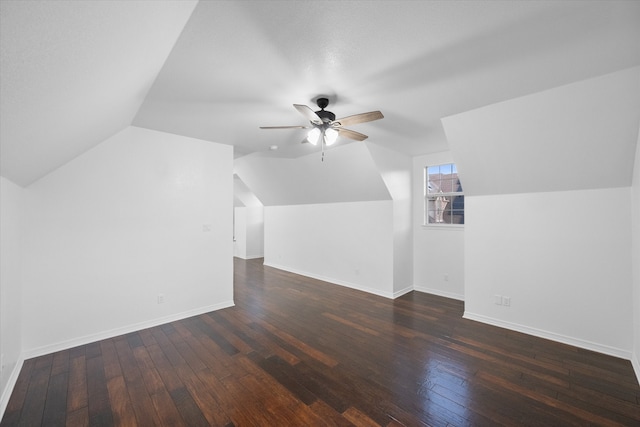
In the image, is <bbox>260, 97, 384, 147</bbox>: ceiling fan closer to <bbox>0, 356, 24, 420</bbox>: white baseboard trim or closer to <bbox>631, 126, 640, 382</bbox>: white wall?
<bbox>631, 126, 640, 382</bbox>: white wall

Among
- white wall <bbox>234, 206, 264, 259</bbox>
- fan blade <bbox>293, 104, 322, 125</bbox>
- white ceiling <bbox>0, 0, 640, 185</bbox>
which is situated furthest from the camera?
white wall <bbox>234, 206, 264, 259</bbox>

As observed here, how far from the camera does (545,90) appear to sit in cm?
233

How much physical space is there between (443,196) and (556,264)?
1.96 meters

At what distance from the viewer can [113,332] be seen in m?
3.12

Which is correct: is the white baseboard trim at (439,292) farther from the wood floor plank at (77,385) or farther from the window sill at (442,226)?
the wood floor plank at (77,385)

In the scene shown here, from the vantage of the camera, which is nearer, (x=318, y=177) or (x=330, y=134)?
(x=330, y=134)

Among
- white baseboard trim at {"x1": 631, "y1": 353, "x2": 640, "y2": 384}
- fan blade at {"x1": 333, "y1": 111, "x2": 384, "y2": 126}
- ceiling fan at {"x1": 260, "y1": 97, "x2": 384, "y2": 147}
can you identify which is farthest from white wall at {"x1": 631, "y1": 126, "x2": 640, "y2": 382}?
ceiling fan at {"x1": 260, "y1": 97, "x2": 384, "y2": 147}

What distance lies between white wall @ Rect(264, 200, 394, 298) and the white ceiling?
8.46 ft

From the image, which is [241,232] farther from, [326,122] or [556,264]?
[556,264]

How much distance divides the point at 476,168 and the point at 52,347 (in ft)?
17.2

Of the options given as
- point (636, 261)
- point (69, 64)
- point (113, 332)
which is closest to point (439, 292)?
point (636, 261)

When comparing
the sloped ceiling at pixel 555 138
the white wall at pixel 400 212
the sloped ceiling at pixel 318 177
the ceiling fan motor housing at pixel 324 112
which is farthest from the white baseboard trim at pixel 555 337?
the ceiling fan motor housing at pixel 324 112

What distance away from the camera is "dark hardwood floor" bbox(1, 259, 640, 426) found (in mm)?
1895

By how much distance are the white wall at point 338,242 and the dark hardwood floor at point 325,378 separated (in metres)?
1.38
